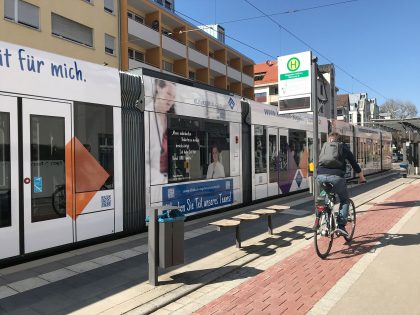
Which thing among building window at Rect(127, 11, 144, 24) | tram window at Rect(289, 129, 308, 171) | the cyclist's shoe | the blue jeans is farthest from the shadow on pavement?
building window at Rect(127, 11, 144, 24)

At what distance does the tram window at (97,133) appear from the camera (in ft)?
21.1

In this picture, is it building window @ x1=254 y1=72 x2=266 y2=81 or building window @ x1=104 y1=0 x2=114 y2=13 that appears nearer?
building window @ x1=104 y1=0 x2=114 y2=13

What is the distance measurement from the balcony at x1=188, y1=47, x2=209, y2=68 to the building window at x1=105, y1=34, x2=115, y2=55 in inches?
383

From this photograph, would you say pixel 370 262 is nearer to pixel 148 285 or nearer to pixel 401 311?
Result: pixel 401 311

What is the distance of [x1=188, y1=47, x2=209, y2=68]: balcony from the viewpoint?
36094 millimetres

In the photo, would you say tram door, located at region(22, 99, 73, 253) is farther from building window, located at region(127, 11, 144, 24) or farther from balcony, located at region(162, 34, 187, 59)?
balcony, located at region(162, 34, 187, 59)

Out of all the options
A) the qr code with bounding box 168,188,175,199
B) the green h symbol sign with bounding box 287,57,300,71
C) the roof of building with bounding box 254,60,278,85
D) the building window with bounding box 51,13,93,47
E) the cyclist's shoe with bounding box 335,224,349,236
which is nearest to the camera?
the cyclist's shoe with bounding box 335,224,349,236

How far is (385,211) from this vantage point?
35.3ft

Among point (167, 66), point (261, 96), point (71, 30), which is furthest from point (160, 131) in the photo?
point (261, 96)

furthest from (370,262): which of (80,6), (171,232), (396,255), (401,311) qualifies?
(80,6)

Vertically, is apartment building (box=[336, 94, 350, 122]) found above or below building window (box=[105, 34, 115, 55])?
above

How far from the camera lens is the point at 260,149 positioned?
1204 cm

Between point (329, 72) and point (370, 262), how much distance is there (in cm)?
6940

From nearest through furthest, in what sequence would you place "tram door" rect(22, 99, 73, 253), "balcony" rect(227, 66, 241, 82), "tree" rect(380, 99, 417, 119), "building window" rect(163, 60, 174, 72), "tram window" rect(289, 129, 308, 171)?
"tram door" rect(22, 99, 73, 253) < "tram window" rect(289, 129, 308, 171) < "building window" rect(163, 60, 174, 72) < "balcony" rect(227, 66, 241, 82) < "tree" rect(380, 99, 417, 119)
